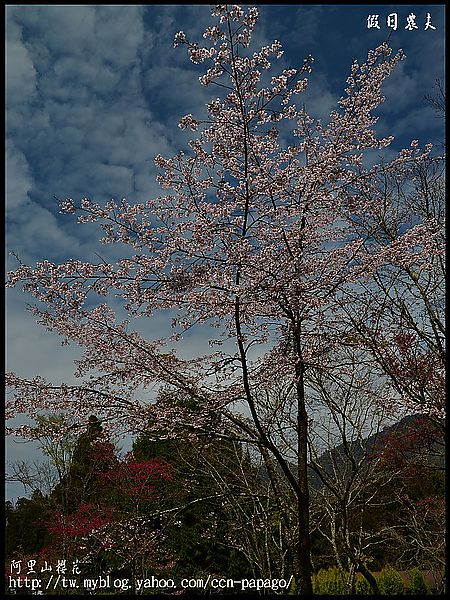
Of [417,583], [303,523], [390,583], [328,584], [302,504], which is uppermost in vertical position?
[302,504]

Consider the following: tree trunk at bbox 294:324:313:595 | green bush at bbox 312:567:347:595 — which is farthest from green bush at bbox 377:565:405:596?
tree trunk at bbox 294:324:313:595

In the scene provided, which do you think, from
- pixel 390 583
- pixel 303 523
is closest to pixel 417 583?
pixel 390 583

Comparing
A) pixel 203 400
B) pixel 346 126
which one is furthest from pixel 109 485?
pixel 346 126

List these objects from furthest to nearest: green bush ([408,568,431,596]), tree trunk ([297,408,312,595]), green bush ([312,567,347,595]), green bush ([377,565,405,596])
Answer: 1. green bush ([408,568,431,596])
2. green bush ([377,565,405,596])
3. green bush ([312,567,347,595])
4. tree trunk ([297,408,312,595])

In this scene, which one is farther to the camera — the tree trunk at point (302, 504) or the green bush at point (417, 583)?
the green bush at point (417, 583)

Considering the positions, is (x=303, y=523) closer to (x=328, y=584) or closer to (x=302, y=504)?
(x=302, y=504)

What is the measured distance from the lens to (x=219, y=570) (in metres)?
10.1

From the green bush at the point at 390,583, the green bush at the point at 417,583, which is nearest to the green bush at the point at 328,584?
the green bush at the point at 390,583

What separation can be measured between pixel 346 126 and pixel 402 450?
4.58 m

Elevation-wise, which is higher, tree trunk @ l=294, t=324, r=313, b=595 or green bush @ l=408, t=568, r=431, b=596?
tree trunk @ l=294, t=324, r=313, b=595

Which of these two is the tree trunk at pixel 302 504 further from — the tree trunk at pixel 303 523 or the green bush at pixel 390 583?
the green bush at pixel 390 583

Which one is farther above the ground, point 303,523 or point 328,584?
point 303,523

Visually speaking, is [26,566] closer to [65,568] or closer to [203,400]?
[65,568]

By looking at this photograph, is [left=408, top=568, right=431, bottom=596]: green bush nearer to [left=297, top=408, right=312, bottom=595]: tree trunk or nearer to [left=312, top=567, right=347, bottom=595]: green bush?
[left=312, top=567, right=347, bottom=595]: green bush
